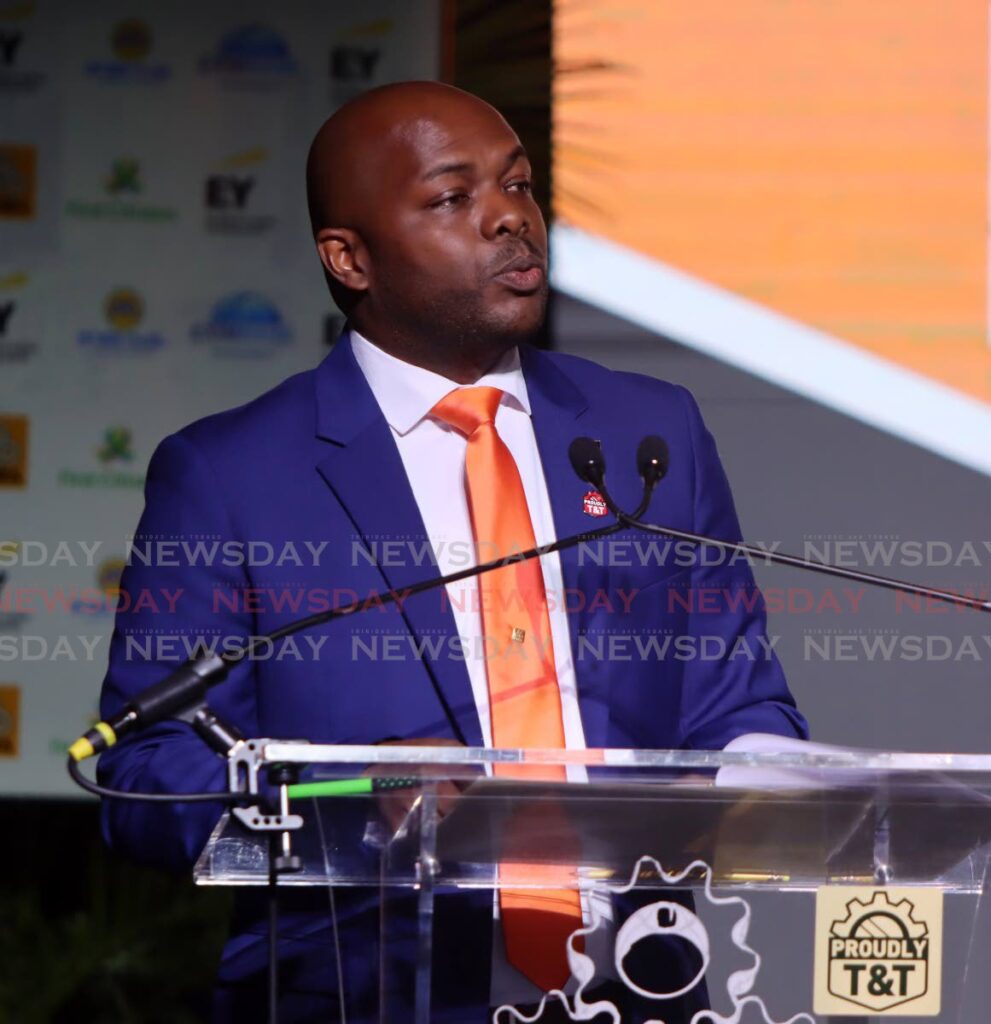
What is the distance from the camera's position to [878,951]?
1421 mm

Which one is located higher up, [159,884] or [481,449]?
[481,449]

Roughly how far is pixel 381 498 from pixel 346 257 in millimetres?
358

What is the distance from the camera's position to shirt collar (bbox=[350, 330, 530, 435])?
2102mm

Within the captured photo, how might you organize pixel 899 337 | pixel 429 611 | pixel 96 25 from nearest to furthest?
pixel 429 611 → pixel 899 337 → pixel 96 25

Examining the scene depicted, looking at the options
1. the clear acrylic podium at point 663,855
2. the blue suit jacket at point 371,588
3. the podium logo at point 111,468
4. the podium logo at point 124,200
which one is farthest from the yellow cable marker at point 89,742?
the podium logo at point 124,200

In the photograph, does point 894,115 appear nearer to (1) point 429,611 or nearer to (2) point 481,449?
(2) point 481,449

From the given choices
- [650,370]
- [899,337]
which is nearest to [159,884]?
[650,370]

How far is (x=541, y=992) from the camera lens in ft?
4.67

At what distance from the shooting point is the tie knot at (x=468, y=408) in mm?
2047

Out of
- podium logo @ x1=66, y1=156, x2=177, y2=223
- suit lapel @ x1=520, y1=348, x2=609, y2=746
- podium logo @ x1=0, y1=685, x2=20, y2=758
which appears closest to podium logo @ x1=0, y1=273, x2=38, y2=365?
podium logo @ x1=66, y1=156, x2=177, y2=223

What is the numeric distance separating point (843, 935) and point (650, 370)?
6.09 ft

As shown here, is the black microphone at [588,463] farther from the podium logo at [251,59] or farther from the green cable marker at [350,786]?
the podium logo at [251,59]

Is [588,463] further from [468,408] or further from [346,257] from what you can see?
[346,257]

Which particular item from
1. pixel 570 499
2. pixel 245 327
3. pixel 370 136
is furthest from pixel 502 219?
pixel 245 327
